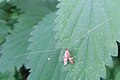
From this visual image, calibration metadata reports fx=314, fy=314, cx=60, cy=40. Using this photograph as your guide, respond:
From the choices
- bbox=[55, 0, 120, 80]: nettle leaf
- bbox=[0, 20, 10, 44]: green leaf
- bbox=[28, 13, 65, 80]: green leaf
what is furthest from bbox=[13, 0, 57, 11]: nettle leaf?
bbox=[55, 0, 120, 80]: nettle leaf

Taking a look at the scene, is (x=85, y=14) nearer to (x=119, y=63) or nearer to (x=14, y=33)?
(x=119, y=63)

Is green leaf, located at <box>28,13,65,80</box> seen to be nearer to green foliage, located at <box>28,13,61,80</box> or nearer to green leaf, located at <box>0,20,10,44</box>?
green foliage, located at <box>28,13,61,80</box>

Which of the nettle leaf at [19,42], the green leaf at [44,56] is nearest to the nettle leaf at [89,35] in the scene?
the green leaf at [44,56]

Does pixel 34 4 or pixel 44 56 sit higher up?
pixel 34 4

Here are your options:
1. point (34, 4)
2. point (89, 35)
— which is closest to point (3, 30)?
point (34, 4)

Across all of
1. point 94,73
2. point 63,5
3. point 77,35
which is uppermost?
point 63,5

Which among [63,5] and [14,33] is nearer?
[63,5]

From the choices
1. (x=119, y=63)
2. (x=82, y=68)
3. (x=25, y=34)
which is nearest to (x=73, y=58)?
(x=82, y=68)

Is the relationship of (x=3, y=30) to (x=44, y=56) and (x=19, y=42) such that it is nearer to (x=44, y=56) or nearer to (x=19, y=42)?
(x=19, y=42)
